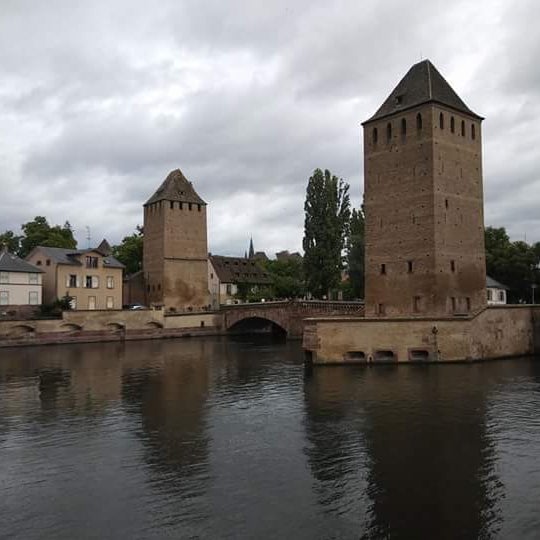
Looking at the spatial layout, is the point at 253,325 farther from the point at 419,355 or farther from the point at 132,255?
the point at 419,355

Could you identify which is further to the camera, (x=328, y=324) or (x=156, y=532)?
(x=328, y=324)

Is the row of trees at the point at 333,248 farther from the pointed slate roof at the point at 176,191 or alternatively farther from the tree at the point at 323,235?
the pointed slate roof at the point at 176,191

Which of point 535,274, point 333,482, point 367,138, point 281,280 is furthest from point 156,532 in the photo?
point 281,280

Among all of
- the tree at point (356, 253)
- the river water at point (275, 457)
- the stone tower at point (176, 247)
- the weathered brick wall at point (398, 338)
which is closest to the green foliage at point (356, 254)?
the tree at point (356, 253)

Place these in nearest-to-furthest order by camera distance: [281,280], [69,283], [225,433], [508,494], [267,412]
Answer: [508,494] → [225,433] → [267,412] → [69,283] → [281,280]

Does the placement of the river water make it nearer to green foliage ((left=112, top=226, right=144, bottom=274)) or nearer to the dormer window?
the dormer window

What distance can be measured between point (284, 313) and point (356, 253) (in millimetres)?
8238

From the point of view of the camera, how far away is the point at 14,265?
48000 millimetres

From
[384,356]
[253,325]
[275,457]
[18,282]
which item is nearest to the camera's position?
[275,457]

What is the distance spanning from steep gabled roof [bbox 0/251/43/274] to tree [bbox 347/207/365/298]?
26857mm

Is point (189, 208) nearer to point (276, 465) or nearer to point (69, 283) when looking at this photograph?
point (69, 283)

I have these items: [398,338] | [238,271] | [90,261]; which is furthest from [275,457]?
[238,271]

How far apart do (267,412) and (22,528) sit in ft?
33.0

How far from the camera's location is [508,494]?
11.4 meters
